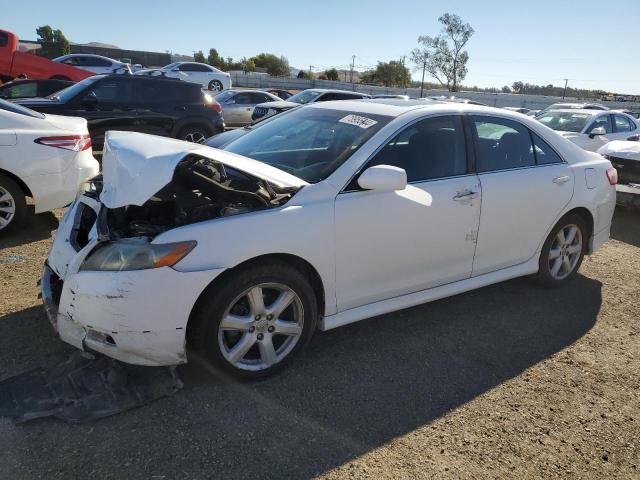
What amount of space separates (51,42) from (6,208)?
55.2m

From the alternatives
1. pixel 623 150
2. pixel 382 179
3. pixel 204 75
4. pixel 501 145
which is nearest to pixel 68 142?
pixel 382 179

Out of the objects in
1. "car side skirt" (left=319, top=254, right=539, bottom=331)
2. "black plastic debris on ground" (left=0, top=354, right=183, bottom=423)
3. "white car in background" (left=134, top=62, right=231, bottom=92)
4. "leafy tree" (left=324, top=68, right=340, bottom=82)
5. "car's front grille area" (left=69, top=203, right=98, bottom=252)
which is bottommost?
"black plastic debris on ground" (left=0, top=354, right=183, bottom=423)

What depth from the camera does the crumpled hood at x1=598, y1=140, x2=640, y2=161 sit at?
7438 mm

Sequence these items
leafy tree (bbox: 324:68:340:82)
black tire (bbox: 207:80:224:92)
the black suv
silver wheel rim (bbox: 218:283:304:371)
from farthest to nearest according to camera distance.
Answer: leafy tree (bbox: 324:68:340:82) → black tire (bbox: 207:80:224:92) → the black suv → silver wheel rim (bbox: 218:283:304:371)

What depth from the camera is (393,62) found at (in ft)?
189

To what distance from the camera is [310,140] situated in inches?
142

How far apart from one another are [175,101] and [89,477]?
27.5 feet

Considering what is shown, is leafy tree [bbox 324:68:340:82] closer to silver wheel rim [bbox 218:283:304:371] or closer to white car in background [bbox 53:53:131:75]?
white car in background [bbox 53:53:131:75]

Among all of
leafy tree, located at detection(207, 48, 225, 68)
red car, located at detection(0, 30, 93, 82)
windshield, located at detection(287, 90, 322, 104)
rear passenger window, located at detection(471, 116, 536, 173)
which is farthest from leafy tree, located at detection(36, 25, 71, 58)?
rear passenger window, located at detection(471, 116, 536, 173)

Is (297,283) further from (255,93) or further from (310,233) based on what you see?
(255,93)

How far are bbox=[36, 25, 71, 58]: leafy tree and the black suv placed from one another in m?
45.7

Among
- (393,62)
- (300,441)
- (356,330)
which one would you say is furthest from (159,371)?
(393,62)

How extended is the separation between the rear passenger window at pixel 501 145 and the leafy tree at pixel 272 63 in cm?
6752

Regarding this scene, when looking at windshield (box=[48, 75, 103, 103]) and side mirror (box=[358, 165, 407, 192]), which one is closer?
side mirror (box=[358, 165, 407, 192])
